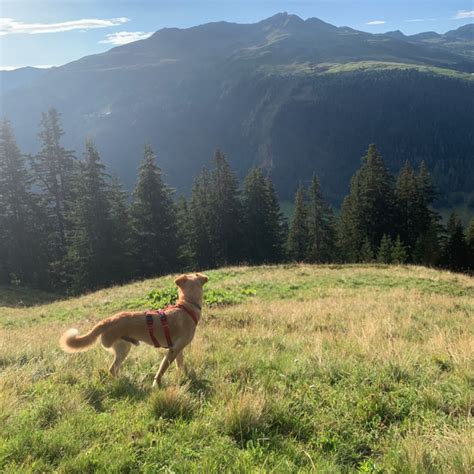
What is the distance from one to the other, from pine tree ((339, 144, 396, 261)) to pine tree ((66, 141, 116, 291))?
30.7m

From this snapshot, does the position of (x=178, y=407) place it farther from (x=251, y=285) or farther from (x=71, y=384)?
(x=251, y=285)

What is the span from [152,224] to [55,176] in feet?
37.5

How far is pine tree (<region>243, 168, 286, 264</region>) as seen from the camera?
5084 centimetres

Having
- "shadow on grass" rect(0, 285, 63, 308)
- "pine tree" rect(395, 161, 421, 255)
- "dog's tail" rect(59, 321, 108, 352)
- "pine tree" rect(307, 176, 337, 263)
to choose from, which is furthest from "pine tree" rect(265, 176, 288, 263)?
"dog's tail" rect(59, 321, 108, 352)

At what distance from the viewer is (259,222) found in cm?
5131

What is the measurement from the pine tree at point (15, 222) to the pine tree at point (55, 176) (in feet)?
6.18

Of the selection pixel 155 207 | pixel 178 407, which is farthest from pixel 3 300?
pixel 178 407

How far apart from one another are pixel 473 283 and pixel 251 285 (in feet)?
37.9

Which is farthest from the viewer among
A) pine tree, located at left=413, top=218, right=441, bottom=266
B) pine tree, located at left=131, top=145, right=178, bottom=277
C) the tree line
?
pine tree, located at left=413, top=218, right=441, bottom=266

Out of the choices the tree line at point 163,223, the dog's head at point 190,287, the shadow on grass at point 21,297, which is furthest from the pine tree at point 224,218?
the dog's head at point 190,287

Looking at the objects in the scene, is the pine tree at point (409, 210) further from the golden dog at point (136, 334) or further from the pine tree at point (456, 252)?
the golden dog at point (136, 334)

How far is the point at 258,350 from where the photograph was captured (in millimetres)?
6859

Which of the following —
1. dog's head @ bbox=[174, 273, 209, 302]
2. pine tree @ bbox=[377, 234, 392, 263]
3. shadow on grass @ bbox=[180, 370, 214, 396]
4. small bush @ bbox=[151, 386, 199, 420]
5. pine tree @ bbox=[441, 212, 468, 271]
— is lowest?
pine tree @ bbox=[441, 212, 468, 271]

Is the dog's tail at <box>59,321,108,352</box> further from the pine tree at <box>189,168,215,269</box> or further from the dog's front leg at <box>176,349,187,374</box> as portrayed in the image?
the pine tree at <box>189,168,215,269</box>
